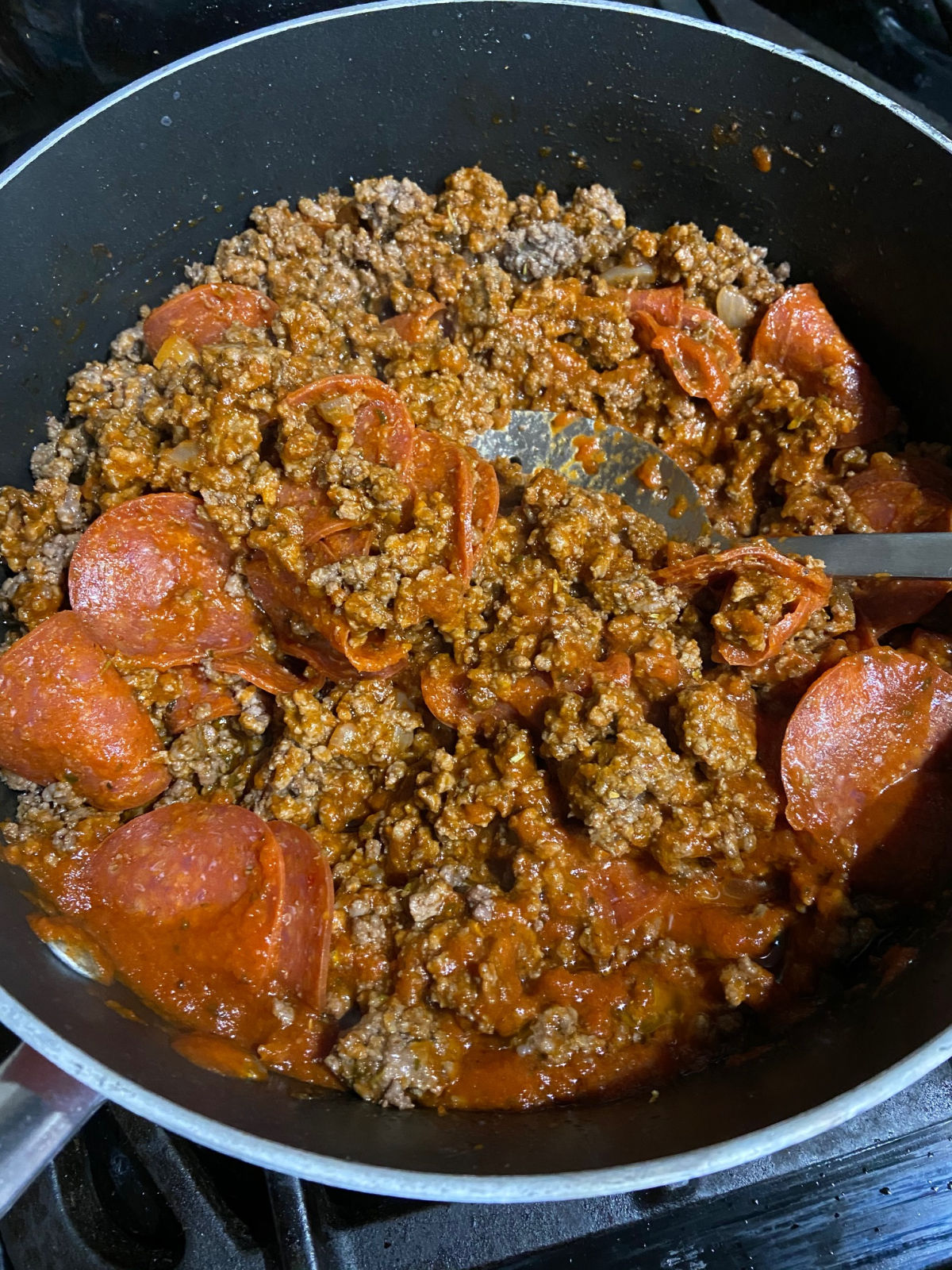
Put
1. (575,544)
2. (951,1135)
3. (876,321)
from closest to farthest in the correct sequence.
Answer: (951,1135), (575,544), (876,321)

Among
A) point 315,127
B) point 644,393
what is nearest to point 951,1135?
point 644,393

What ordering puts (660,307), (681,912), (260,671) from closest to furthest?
1. (681,912)
2. (260,671)
3. (660,307)

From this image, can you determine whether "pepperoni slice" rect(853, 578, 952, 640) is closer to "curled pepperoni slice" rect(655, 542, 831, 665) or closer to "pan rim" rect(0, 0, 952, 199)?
"curled pepperoni slice" rect(655, 542, 831, 665)

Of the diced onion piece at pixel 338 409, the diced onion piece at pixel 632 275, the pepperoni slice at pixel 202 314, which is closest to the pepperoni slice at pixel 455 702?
the diced onion piece at pixel 338 409

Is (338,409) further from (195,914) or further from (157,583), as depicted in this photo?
(195,914)

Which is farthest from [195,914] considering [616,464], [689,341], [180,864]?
[689,341]

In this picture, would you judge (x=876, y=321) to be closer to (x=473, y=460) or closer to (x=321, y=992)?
(x=473, y=460)
